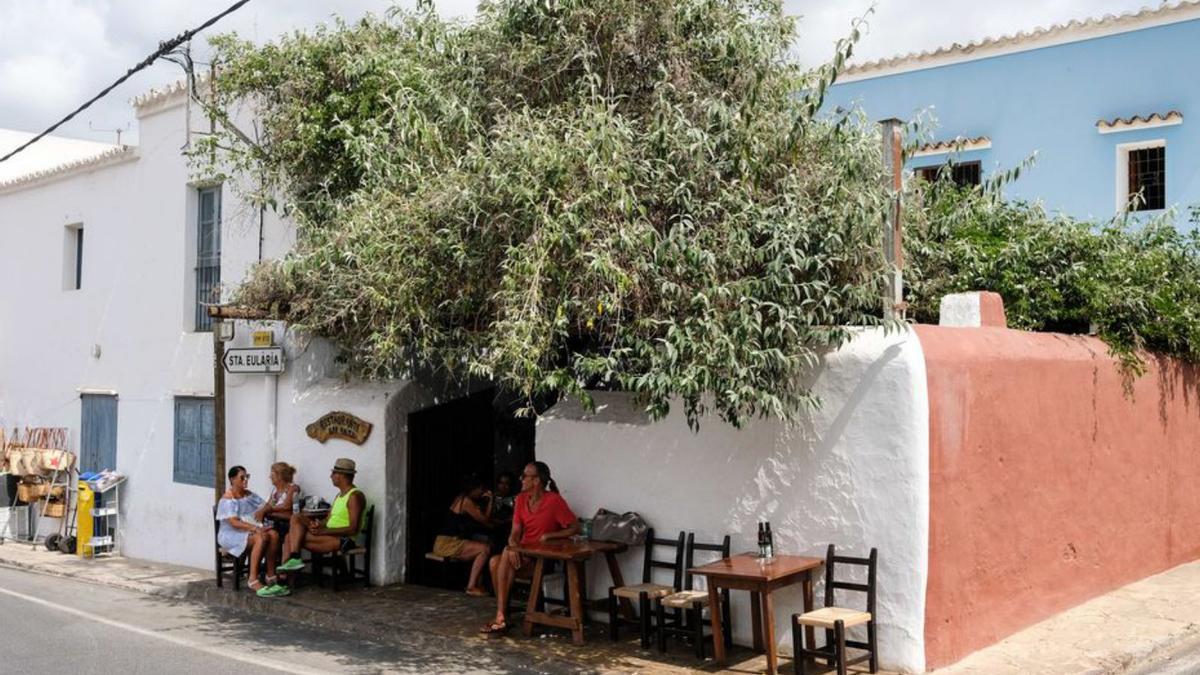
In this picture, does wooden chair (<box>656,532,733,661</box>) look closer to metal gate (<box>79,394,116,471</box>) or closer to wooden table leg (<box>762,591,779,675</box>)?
wooden table leg (<box>762,591,779,675</box>)

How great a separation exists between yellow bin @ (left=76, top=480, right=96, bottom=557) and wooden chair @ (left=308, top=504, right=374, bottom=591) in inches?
203

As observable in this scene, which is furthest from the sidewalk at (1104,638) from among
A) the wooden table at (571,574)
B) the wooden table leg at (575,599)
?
the wooden table leg at (575,599)

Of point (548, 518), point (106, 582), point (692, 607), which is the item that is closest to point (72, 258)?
point (106, 582)

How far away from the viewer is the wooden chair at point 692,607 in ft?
27.5

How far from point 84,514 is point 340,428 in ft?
18.3

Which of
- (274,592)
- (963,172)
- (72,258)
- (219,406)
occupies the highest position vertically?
(963,172)

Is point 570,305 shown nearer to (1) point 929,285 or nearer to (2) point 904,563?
(2) point 904,563

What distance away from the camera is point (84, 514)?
15.3 meters

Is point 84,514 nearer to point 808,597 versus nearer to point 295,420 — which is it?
point 295,420

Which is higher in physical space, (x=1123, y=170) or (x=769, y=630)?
(x=1123, y=170)

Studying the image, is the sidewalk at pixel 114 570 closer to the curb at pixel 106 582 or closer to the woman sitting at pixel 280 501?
the curb at pixel 106 582

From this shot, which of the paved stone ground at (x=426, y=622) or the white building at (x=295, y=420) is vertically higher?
the white building at (x=295, y=420)

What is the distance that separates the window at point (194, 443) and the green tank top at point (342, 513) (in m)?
3.20

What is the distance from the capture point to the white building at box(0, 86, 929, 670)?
8031mm
